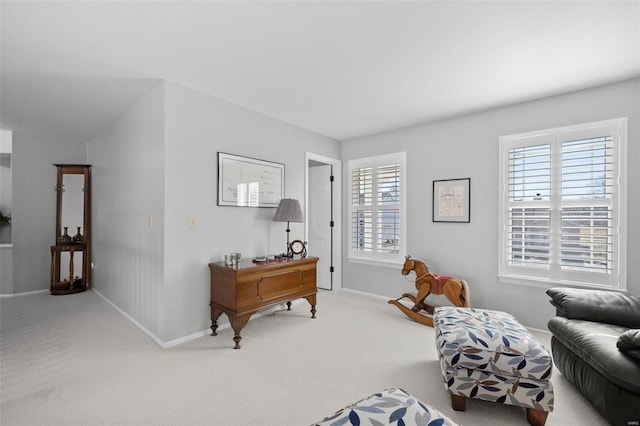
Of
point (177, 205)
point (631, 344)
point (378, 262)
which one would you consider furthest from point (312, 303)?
point (631, 344)

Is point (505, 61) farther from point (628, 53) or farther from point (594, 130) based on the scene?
point (594, 130)

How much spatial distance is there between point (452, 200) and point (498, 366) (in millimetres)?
2371

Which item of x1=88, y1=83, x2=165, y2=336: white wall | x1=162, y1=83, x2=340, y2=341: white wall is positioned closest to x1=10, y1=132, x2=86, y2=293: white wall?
x1=88, y1=83, x2=165, y2=336: white wall

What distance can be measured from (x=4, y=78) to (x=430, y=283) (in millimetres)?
4819

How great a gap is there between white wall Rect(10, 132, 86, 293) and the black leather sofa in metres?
6.90

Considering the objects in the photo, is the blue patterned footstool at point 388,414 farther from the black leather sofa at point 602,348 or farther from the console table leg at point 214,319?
the console table leg at point 214,319

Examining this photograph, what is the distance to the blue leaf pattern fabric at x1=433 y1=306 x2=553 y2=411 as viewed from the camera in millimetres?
1718

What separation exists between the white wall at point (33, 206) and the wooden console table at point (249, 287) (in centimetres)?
384

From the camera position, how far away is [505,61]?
7.93 feet

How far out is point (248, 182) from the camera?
349cm

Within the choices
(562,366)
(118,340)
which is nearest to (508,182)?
(562,366)

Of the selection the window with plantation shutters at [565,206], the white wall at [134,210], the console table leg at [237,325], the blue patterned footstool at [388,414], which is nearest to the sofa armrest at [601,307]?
the window with plantation shutters at [565,206]

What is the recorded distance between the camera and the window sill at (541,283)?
283cm

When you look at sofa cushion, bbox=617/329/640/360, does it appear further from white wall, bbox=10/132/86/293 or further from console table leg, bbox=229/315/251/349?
white wall, bbox=10/132/86/293
